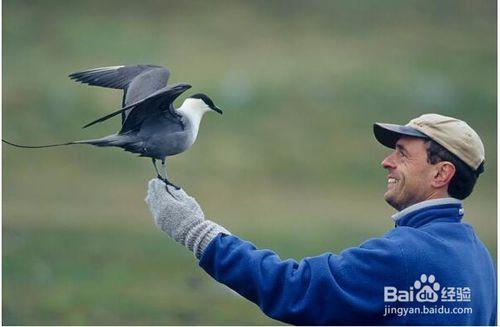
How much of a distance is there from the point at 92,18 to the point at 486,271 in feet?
18.4

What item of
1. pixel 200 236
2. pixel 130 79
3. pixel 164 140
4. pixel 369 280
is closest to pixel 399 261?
pixel 369 280

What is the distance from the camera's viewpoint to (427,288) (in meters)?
2.94

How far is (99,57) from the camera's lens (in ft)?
25.1

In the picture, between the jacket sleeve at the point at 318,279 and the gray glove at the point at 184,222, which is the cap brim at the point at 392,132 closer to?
the jacket sleeve at the point at 318,279

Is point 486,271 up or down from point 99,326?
up

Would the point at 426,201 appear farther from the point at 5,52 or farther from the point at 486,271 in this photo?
the point at 5,52

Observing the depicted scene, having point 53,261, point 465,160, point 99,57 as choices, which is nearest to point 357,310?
point 465,160

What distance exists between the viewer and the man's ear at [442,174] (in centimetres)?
307

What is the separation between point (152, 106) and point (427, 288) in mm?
933

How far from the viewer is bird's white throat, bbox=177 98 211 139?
322 cm

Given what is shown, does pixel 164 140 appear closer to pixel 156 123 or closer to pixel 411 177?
pixel 156 123

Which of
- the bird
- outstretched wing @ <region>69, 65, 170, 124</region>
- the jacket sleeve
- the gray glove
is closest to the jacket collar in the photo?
the jacket sleeve

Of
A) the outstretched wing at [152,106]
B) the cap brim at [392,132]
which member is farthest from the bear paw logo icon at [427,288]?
the outstretched wing at [152,106]

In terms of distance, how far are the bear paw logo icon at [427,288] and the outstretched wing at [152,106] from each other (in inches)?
33.0
